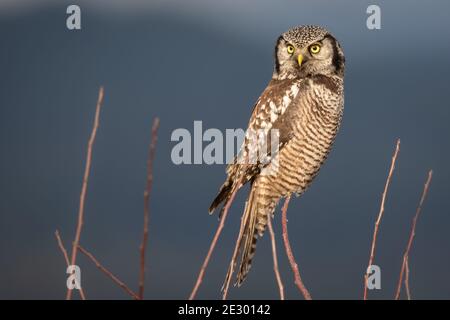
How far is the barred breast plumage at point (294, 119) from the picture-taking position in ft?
16.3

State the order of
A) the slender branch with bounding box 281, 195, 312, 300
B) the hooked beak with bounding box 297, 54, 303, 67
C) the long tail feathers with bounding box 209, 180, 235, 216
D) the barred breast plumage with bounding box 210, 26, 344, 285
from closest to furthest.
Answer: the slender branch with bounding box 281, 195, 312, 300 → the long tail feathers with bounding box 209, 180, 235, 216 → the barred breast plumage with bounding box 210, 26, 344, 285 → the hooked beak with bounding box 297, 54, 303, 67

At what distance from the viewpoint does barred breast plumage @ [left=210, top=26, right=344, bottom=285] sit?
4969 mm

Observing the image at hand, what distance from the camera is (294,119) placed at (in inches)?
196

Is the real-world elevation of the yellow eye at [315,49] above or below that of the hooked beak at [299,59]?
above

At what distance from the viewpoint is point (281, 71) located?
526 cm

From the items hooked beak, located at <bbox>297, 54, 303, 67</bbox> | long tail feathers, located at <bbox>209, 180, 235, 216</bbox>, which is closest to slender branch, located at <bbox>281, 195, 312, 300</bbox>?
long tail feathers, located at <bbox>209, 180, 235, 216</bbox>

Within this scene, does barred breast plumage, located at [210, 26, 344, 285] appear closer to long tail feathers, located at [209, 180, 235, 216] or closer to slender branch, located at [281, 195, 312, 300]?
long tail feathers, located at [209, 180, 235, 216]

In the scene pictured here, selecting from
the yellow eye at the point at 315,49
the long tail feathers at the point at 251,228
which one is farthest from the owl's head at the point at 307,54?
the long tail feathers at the point at 251,228

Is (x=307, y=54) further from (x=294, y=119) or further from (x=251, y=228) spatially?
(x=251, y=228)

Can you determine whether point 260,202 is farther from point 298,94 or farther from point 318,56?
point 318,56

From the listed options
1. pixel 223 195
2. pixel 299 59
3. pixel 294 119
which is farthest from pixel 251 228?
pixel 299 59

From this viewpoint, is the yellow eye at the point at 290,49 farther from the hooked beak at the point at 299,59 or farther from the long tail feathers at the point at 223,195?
the long tail feathers at the point at 223,195

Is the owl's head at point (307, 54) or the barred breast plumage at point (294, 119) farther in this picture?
the owl's head at point (307, 54)
